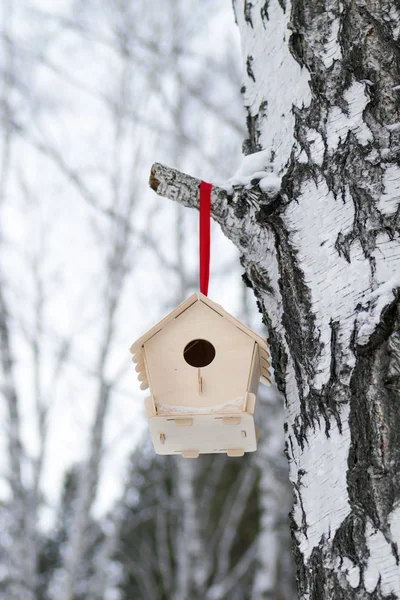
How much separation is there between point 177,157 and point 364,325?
638 centimetres

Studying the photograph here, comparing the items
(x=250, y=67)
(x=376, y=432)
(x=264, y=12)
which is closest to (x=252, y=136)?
(x=250, y=67)

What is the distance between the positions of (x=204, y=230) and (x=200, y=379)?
12.1 inches

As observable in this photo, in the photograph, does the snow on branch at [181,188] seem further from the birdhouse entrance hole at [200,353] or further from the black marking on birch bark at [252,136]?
the birdhouse entrance hole at [200,353]

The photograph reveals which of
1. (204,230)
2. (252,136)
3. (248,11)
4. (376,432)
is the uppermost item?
(248,11)

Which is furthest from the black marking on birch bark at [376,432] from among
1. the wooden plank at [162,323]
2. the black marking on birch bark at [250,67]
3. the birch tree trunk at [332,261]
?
the black marking on birch bark at [250,67]

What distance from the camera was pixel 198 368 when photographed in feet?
4.75

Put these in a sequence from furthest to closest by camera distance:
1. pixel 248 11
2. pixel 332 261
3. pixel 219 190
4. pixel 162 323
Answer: pixel 248 11
pixel 162 323
pixel 219 190
pixel 332 261

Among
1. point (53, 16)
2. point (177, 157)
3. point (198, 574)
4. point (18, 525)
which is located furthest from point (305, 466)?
point (53, 16)

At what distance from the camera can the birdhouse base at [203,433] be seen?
4.66ft

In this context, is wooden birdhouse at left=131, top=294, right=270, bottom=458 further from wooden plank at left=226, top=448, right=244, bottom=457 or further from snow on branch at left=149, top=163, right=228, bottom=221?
snow on branch at left=149, top=163, right=228, bottom=221

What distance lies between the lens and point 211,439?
150 centimetres

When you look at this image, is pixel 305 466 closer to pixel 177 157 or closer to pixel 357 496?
pixel 357 496

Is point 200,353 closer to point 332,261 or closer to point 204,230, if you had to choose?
point 204,230

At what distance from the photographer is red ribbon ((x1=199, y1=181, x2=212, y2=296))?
1354 millimetres
